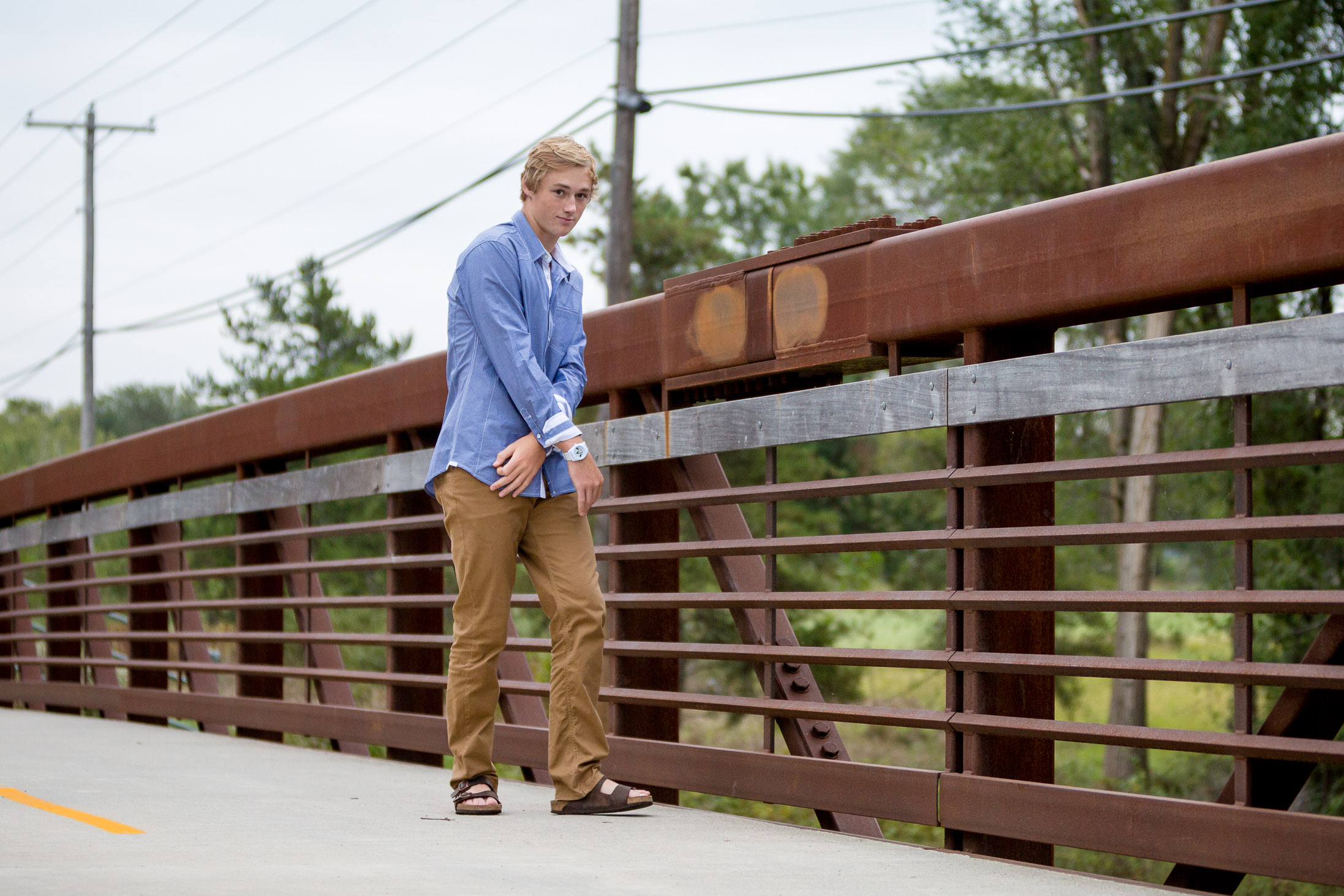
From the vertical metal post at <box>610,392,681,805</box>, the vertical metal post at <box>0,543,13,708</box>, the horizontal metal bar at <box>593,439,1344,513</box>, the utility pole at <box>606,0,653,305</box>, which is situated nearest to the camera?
the horizontal metal bar at <box>593,439,1344,513</box>

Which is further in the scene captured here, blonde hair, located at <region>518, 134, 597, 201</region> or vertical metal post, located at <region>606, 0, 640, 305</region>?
vertical metal post, located at <region>606, 0, 640, 305</region>

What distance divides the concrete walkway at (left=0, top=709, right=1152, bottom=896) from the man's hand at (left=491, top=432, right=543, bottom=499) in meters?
0.89

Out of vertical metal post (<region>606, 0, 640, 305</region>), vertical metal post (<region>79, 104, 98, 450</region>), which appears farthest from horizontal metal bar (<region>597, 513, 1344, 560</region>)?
vertical metal post (<region>79, 104, 98, 450</region>)

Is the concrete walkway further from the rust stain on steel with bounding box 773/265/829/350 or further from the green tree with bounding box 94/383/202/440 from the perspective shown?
the green tree with bounding box 94/383/202/440

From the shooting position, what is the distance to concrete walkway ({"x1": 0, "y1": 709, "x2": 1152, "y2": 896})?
295 centimetres

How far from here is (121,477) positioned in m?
8.93

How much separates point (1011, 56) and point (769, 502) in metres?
21.5

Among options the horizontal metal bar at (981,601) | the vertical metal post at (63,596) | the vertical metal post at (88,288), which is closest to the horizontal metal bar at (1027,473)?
the horizontal metal bar at (981,601)

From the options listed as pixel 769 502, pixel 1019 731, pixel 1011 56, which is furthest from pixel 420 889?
pixel 1011 56

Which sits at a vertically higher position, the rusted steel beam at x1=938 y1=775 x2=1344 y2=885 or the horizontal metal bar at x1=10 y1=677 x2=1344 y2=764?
the horizontal metal bar at x1=10 y1=677 x2=1344 y2=764

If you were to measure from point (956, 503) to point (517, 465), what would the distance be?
1181 millimetres

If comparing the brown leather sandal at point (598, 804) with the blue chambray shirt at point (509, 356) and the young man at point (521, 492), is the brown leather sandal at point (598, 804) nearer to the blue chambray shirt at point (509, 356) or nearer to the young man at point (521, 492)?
the young man at point (521, 492)

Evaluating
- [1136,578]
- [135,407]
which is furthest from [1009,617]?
[135,407]

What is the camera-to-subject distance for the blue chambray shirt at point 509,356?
13.2 feet
